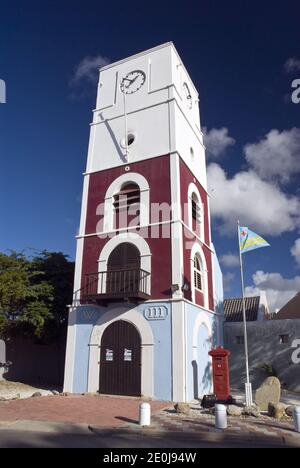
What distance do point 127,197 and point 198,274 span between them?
4473 mm

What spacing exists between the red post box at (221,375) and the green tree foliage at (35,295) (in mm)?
7263

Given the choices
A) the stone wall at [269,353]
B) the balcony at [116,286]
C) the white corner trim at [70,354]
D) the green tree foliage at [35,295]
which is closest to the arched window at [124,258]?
the balcony at [116,286]

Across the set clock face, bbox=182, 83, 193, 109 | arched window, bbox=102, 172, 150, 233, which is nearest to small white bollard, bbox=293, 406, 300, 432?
arched window, bbox=102, 172, 150, 233

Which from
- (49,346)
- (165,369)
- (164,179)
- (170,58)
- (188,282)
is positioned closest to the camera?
(165,369)

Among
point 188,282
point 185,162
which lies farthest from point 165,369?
point 185,162

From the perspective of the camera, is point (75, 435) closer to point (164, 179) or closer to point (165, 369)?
point (165, 369)

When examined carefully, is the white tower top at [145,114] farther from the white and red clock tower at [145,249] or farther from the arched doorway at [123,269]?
the arched doorway at [123,269]

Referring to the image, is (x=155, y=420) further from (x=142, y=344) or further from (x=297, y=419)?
(x=142, y=344)

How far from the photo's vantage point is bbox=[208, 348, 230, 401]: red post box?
1138 cm

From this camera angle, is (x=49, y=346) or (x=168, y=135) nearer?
(x=168, y=135)

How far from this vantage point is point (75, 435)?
24.5ft

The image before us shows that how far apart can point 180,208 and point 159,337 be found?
4.97 meters

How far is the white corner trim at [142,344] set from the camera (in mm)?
12641

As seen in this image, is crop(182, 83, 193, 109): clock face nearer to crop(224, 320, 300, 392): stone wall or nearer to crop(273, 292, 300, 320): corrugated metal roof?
crop(224, 320, 300, 392): stone wall
